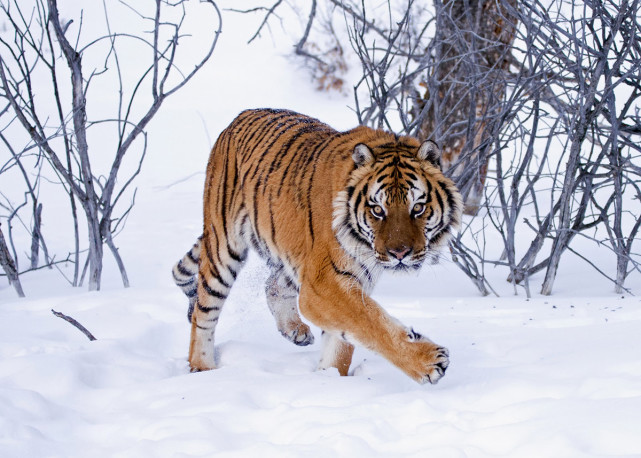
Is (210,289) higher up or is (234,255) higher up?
(234,255)

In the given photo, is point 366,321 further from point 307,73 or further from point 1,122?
point 307,73

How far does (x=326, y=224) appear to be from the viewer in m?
3.11

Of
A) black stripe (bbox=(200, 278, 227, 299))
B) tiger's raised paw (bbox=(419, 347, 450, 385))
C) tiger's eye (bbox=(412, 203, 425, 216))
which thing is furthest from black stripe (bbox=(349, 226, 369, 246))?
black stripe (bbox=(200, 278, 227, 299))

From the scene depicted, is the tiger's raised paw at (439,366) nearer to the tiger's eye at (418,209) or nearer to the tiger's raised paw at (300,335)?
the tiger's eye at (418,209)

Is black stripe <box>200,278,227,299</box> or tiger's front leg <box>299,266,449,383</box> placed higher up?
tiger's front leg <box>299,266,449,383</box>

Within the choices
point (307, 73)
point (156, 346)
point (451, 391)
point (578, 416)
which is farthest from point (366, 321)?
point (307, 73)

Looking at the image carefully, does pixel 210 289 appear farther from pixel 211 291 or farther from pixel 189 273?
pixel 189 273

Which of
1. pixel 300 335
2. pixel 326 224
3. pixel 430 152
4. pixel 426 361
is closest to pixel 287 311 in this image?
pixel 300 335

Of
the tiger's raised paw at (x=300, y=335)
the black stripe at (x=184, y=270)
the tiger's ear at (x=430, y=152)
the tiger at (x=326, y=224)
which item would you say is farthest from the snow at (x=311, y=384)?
the tiger's ear at (x=430, y=152)

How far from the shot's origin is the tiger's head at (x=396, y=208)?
9.31 ft

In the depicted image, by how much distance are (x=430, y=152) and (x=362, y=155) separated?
0.93ft

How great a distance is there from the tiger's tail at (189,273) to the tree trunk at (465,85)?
1.81 meters

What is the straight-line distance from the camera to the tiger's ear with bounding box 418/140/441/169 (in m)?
2.99

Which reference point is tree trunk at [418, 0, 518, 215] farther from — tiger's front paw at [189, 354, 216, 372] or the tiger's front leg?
tiger's front paw at [189, 354, 216, 372]
